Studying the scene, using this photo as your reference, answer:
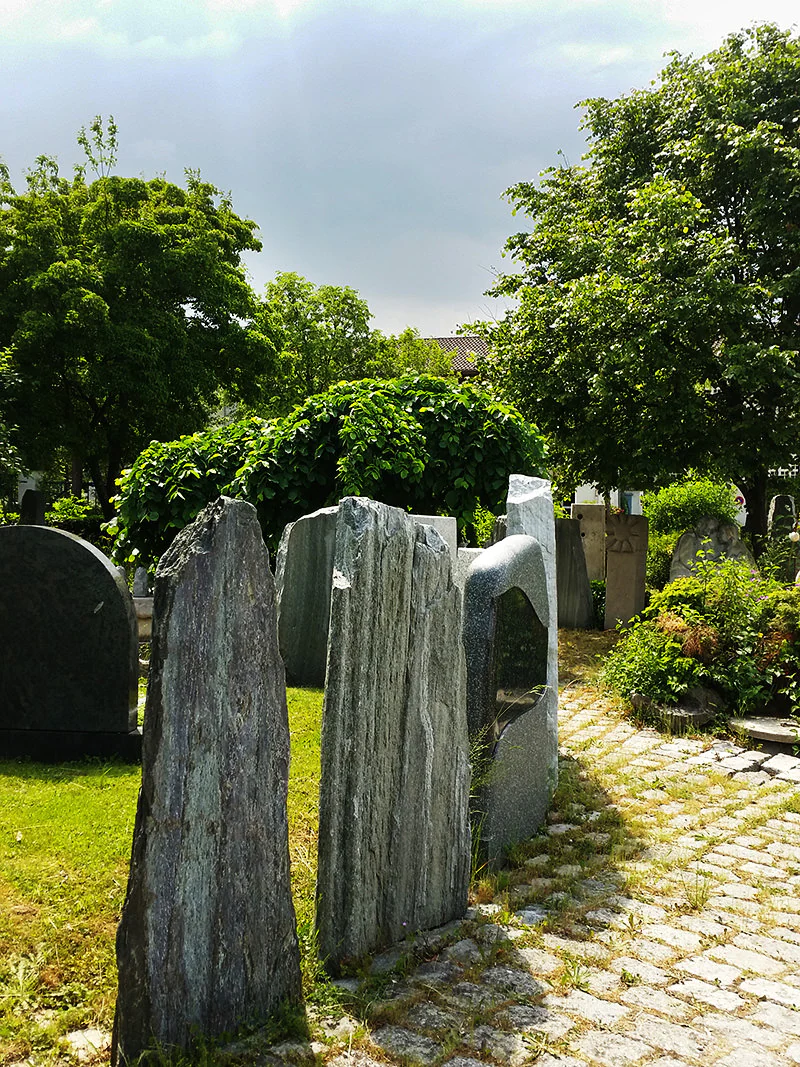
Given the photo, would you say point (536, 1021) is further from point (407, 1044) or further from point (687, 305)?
point (687, 305)

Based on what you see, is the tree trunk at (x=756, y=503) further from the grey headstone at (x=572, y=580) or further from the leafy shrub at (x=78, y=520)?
the leafy shrub at (x=78, y=520)

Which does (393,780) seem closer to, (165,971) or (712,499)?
(165,971)

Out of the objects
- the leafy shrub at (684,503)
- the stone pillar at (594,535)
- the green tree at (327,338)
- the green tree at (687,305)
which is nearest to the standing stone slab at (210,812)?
the green tree at (687,305)

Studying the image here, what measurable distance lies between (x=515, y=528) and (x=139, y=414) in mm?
20209

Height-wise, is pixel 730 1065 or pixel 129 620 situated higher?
pixel 129 620

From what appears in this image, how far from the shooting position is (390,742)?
3.59m

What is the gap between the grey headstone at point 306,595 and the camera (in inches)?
335

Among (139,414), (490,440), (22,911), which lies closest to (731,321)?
(490,440)

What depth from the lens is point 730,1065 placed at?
294 centimetres

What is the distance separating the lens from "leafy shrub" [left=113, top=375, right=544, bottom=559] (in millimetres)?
10148

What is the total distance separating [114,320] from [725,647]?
62.1ft

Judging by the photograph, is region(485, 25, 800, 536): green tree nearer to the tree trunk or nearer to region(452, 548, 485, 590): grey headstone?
the tree trunk

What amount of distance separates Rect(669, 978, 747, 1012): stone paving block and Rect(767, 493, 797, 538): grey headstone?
11417mm

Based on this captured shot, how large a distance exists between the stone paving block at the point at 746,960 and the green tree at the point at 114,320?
20.6 meters
